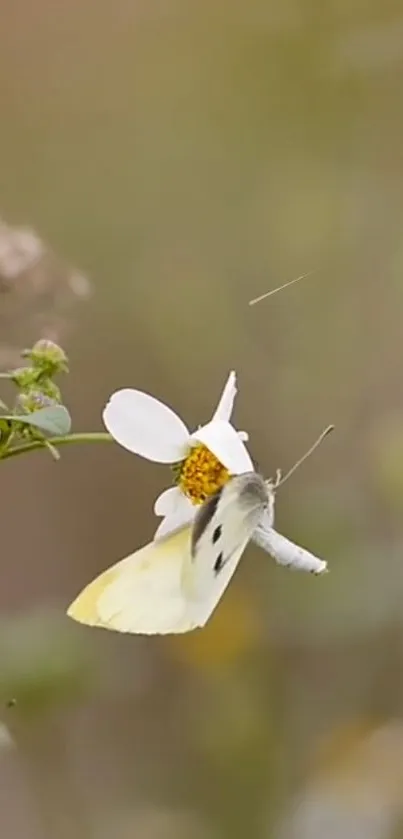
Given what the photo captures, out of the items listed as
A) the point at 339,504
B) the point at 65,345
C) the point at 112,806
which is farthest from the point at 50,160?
the point at 112,806

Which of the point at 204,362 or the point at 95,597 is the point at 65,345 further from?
the point at 95,597

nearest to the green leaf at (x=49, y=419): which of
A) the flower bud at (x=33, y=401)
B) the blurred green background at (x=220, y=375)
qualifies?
the flower bud at (x=33, y=401)

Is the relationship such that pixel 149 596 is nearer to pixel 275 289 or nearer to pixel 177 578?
pixel 177 578

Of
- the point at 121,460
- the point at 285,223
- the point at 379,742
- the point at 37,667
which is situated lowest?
the point at 379,742

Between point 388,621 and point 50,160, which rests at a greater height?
point 50,160

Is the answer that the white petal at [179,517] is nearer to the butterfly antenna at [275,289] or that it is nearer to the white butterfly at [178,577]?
the white butterfly at [178,577]

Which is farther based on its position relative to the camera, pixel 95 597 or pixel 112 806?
pixel 112 806
